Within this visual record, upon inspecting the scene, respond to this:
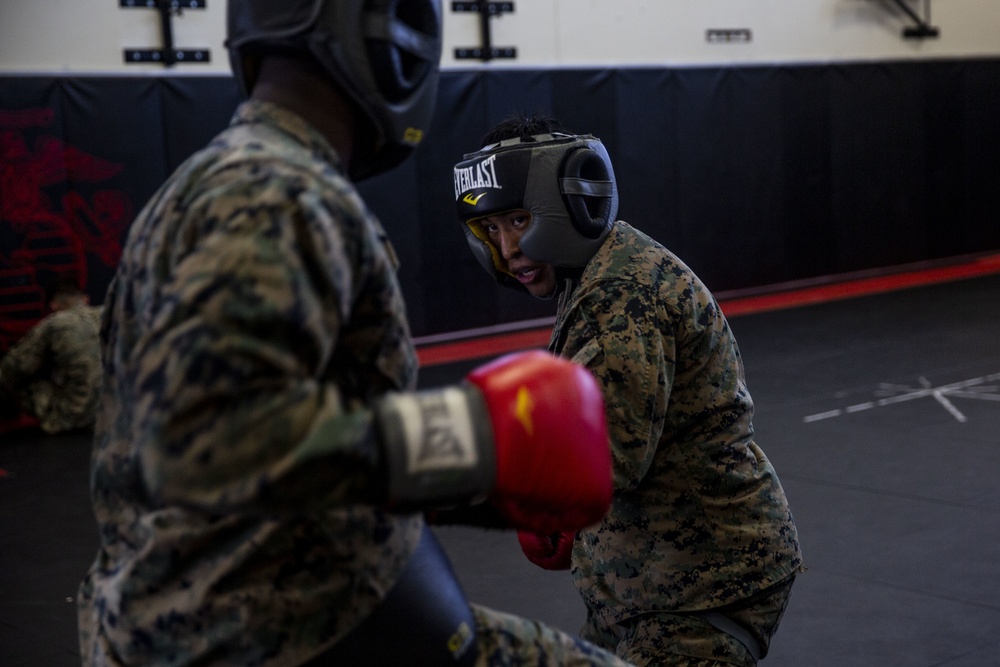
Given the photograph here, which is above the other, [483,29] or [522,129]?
[483,29]

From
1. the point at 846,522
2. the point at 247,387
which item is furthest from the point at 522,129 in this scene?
the point at 846,522

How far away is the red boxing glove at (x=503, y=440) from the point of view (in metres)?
1.45

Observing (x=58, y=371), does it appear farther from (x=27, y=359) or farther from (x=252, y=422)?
(x=252, y=422)

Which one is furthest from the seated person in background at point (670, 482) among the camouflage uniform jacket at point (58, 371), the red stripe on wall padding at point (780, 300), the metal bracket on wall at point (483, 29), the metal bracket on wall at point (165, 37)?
the metal bracket on wall at point (483, 29)

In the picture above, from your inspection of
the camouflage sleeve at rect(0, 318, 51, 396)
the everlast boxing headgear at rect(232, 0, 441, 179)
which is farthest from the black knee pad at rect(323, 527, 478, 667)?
the camouflage sleeve at rect(0, 318, 51, 396)

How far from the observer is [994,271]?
635 inches

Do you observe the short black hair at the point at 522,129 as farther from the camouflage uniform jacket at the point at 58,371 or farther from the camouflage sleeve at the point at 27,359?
the camouflage sleeve at the point at 27,359

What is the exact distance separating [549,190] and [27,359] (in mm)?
6978

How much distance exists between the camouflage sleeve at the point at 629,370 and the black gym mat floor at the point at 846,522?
1949mm

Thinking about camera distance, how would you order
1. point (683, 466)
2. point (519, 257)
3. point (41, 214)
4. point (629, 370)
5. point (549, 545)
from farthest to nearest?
point (41, 214) < point (519, 257) < point (549, 545) < point (683, 466) < point (629, 370)

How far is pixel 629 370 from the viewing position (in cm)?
246

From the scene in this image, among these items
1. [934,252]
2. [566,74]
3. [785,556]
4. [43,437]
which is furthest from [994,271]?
[785,556]

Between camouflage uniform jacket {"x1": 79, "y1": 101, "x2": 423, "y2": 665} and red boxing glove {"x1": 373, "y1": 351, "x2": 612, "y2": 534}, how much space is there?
42mm

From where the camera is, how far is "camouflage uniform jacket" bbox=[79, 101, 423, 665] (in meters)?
1.37
